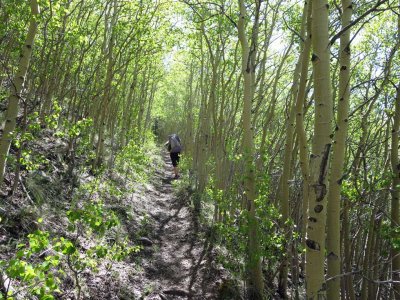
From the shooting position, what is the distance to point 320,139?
2754 mm

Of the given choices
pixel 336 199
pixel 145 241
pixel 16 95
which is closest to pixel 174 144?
pixel 145 241

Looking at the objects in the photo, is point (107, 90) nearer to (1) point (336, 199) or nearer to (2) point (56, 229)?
(2) point (56, 229)

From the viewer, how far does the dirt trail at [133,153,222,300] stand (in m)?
5.94

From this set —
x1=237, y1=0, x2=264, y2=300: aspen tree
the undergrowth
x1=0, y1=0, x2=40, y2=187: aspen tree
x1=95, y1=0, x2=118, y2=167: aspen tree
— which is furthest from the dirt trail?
x1=0, y1=0, x2=40, y2=187: aspen tree

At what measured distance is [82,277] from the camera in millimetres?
4883

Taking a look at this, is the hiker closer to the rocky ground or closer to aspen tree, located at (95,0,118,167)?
the rocky ground

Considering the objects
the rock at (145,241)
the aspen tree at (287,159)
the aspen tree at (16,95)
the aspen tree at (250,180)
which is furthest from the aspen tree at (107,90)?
the aspen tree at (287,159)

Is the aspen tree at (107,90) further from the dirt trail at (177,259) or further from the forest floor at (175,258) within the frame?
the dirt trail at (177,259)

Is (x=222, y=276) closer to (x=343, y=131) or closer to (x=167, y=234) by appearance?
(x=167, y=234)

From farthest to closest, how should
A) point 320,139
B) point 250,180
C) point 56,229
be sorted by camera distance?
point 250,180 < point 56,229 < point 320,139

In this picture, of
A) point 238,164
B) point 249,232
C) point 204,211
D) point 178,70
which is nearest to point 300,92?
point 249,232

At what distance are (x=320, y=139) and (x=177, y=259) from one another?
16.7ft

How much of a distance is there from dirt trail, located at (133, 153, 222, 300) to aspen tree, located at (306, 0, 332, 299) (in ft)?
11.2

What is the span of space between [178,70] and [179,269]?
49.9ft
